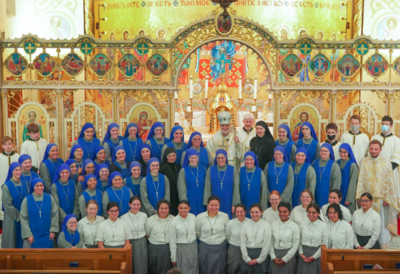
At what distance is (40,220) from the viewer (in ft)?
24.2

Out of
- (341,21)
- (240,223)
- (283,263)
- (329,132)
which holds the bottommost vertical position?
(283,263)

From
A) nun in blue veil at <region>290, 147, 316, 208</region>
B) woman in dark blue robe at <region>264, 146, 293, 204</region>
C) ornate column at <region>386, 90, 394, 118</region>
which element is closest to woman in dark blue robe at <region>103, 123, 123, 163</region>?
woman in dark blue robe at <region>264, 146, 293, 204</region>

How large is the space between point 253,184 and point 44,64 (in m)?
5.32

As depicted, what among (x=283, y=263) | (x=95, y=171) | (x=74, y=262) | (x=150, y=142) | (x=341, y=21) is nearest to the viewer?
(x=74, y=262)

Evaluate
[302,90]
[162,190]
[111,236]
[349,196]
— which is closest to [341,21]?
[302,90]

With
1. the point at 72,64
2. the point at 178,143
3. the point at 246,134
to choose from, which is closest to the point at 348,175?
the point at 246,134

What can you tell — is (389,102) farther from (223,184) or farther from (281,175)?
(223,184)

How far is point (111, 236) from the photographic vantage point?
7047 mm

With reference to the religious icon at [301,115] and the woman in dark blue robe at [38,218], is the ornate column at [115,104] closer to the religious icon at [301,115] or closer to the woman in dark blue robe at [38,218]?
the woman in dark blue robe at [38,218]

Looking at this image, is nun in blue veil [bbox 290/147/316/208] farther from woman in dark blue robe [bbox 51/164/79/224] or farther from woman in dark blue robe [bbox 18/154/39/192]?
woman in dark blue robe [bbox 18/154/39/192]

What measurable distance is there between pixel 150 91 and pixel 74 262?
515 cm

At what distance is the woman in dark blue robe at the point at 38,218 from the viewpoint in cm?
732

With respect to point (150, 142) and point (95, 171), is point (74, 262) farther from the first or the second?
point (150, 142)

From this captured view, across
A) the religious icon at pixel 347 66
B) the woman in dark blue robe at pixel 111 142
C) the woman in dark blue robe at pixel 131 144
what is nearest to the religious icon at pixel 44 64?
the woman in dark blue robe at pixel 111 142
